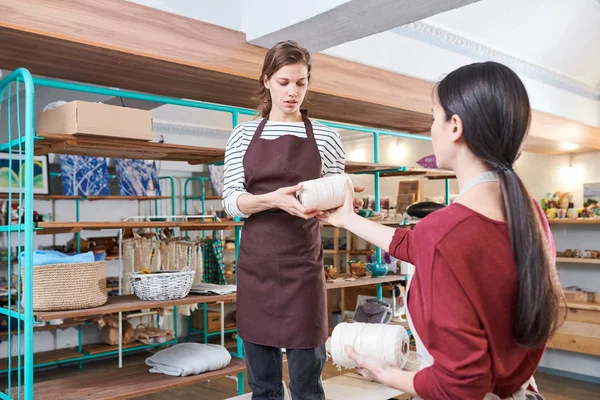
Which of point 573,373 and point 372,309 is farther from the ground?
point 372,309

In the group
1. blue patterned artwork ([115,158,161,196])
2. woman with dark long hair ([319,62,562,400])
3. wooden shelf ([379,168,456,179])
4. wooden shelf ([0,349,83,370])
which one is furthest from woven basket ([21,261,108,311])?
blue patterned artwork ([115,158,161,196])

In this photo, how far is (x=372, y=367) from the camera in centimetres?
119

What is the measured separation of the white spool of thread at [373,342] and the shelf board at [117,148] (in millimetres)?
1651

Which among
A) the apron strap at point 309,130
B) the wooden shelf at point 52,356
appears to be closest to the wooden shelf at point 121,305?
the apron strap at point 309,130

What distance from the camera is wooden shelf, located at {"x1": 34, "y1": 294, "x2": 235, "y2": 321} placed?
245 centimetres

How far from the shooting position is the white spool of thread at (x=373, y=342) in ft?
4.30

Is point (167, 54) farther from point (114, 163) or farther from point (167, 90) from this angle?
point (114, 163)

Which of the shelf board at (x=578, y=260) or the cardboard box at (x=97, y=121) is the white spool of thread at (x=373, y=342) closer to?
the cardboard box at (x=97, y=121)

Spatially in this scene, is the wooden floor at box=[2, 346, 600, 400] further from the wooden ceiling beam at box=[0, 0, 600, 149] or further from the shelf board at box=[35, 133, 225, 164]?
the wooden ceiling beam at box=[0, 0, 600, 149]

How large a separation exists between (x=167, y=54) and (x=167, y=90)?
61 centimetres

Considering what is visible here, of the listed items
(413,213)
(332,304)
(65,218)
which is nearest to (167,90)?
(413,213)

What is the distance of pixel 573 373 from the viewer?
559 cm

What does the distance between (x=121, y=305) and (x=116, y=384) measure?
39cm

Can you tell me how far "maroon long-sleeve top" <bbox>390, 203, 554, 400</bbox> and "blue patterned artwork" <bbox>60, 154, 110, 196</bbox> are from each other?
5.28 m
